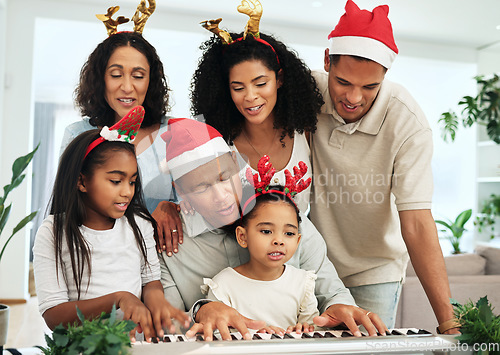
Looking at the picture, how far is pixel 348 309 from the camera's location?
3.51ft

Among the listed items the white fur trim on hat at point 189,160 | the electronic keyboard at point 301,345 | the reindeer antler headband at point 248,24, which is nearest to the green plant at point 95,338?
the electronic keyboard at point 301,345

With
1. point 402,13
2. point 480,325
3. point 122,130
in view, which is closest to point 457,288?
point 480,325

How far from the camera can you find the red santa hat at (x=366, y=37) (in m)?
1.34

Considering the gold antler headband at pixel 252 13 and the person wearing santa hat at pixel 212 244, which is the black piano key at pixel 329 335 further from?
the gold antler headband at pixel 252 13

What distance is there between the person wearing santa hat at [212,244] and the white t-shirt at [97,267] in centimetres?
14

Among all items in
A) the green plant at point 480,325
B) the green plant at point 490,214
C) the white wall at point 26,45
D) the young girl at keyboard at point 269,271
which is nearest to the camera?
the green plant at point 480,325

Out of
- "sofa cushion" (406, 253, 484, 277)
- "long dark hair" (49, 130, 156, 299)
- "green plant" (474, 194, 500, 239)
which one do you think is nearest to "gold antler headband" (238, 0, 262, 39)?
"long dark hair" (49, 130, 156, 299)

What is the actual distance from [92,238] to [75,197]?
10cm

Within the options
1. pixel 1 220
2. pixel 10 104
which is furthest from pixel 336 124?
pixel 10 104

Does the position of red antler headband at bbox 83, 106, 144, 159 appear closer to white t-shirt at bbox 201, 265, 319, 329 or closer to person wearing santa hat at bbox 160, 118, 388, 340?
person wearing santa hat at bbox 160, 118, 388, 340

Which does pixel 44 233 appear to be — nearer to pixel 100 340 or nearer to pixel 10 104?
pixel 100 340

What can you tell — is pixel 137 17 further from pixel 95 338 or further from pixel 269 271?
pixel 95 338

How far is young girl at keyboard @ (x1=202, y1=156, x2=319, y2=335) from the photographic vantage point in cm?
116

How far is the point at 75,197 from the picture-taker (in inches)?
39.3
